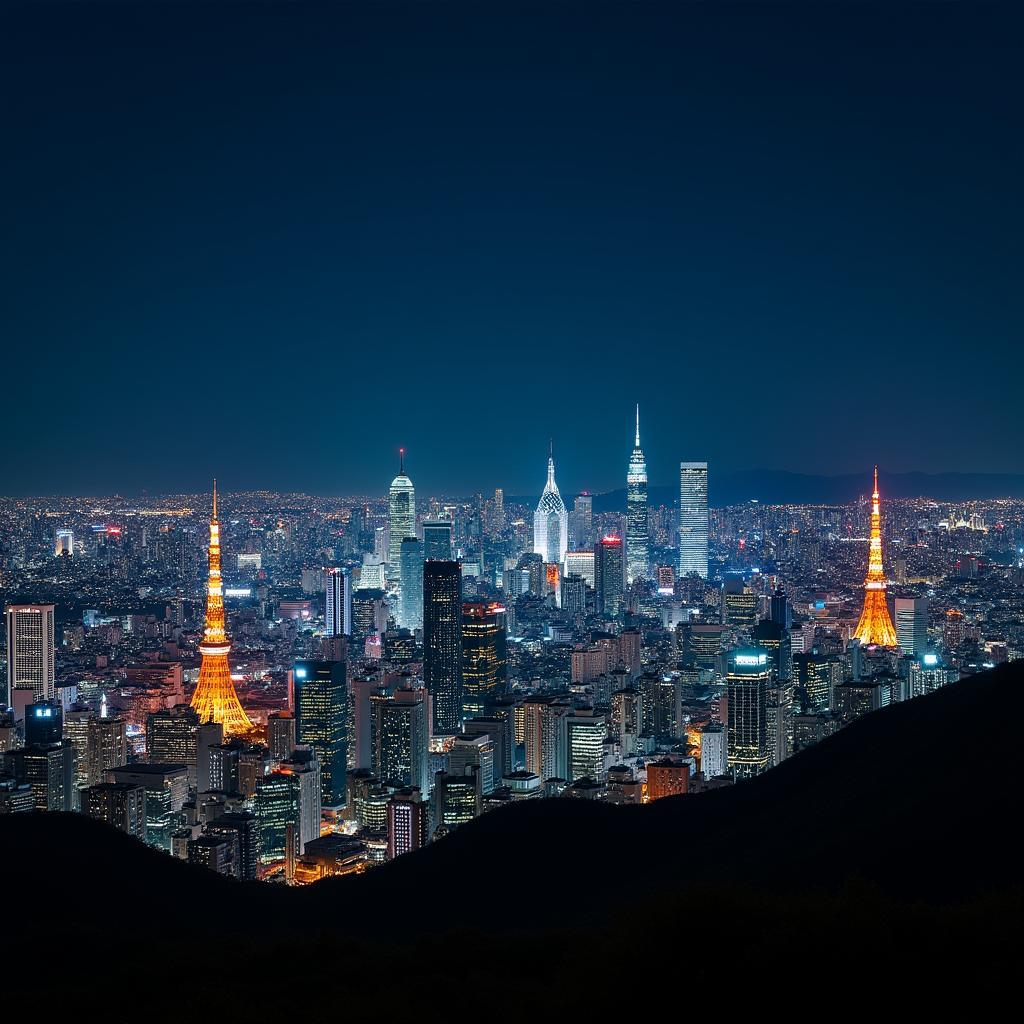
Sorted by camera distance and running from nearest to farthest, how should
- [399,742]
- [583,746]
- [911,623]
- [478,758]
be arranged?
[478,758], [583,746], [399,742], [911,623]

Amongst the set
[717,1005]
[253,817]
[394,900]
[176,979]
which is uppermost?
[717,1005]

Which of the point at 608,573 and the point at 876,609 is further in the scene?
the point at 608,573

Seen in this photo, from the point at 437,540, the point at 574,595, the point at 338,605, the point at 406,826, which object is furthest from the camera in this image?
the point at 437,540

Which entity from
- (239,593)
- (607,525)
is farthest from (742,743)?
(607,525)

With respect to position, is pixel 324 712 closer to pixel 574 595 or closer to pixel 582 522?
pixel 574 595

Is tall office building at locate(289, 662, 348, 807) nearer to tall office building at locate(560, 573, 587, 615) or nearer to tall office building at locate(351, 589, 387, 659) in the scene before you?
tall office building at locate(351, 589, 387, 659)

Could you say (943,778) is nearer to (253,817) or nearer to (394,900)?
(394,900)

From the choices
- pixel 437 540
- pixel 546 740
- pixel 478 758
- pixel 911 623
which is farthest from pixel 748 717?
pixel 437 540

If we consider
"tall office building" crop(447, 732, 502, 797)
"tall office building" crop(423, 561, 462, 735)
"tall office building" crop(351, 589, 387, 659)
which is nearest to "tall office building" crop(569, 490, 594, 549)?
"tall office building" crop(351, 589, 387, 659)
